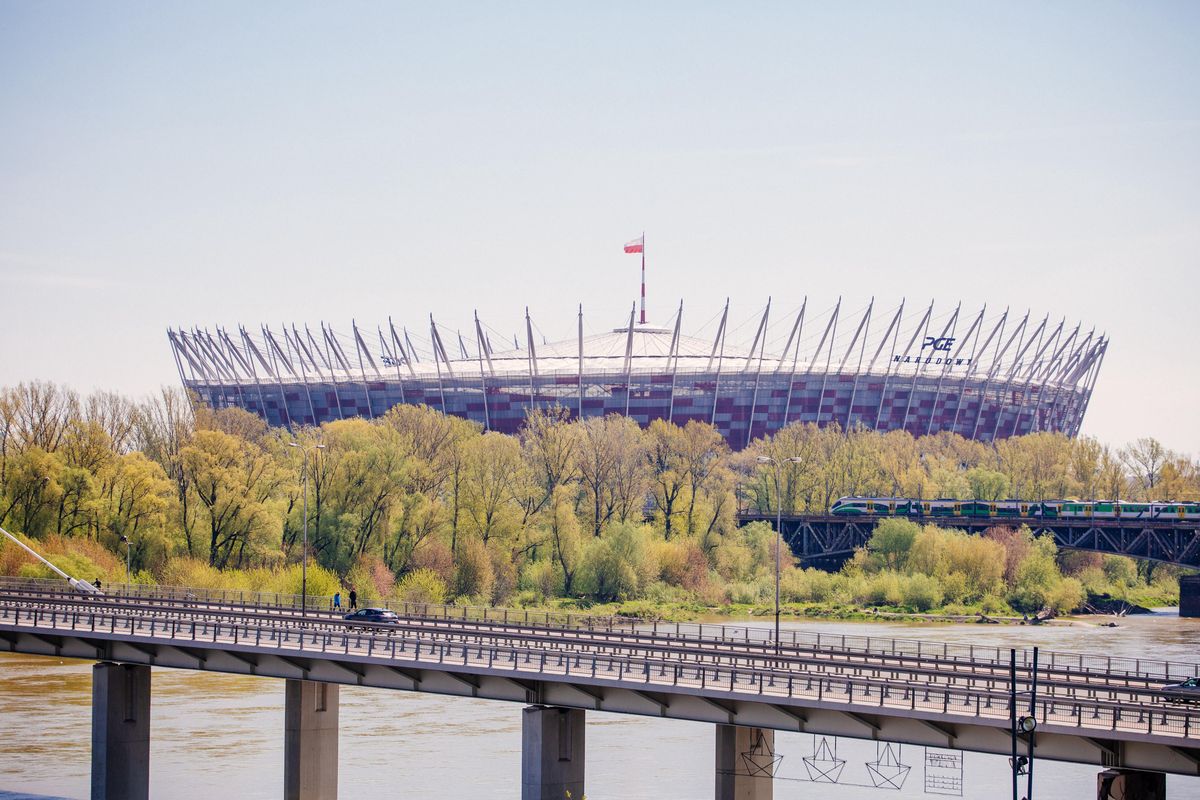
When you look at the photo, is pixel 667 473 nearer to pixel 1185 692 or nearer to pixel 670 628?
pixel 670 628

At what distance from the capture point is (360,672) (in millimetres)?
48750

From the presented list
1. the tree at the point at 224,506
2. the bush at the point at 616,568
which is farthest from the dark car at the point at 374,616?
the bush at the point at 616,568

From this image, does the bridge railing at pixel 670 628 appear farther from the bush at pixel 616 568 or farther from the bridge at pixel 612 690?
the bush at pixel 616 568

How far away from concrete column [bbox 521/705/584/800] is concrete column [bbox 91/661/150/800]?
554 inches

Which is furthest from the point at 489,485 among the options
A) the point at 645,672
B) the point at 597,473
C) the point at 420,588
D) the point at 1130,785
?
the point at 1130,785

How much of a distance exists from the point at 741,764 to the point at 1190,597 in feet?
245

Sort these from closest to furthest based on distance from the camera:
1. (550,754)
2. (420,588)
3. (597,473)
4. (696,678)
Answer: (696,678) < (550,754) < (420,588) < (597,473)

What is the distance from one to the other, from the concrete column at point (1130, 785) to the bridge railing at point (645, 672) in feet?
3.59

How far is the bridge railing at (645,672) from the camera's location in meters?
35.4

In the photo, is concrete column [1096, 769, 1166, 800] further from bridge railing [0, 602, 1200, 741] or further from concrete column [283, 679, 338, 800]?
concrete column [283, 679, 338, 800]

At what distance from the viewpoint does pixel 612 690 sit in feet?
142

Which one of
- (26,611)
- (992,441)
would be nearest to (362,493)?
(26,611)

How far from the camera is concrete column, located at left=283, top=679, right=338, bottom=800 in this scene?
4769 centimetres

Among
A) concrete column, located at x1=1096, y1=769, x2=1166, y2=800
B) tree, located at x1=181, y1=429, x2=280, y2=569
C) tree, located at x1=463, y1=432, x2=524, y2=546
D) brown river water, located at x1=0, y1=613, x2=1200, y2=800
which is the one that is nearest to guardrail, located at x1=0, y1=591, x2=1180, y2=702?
concrete column, located at x1=1096, y1=769, x2=1166, y2=800
